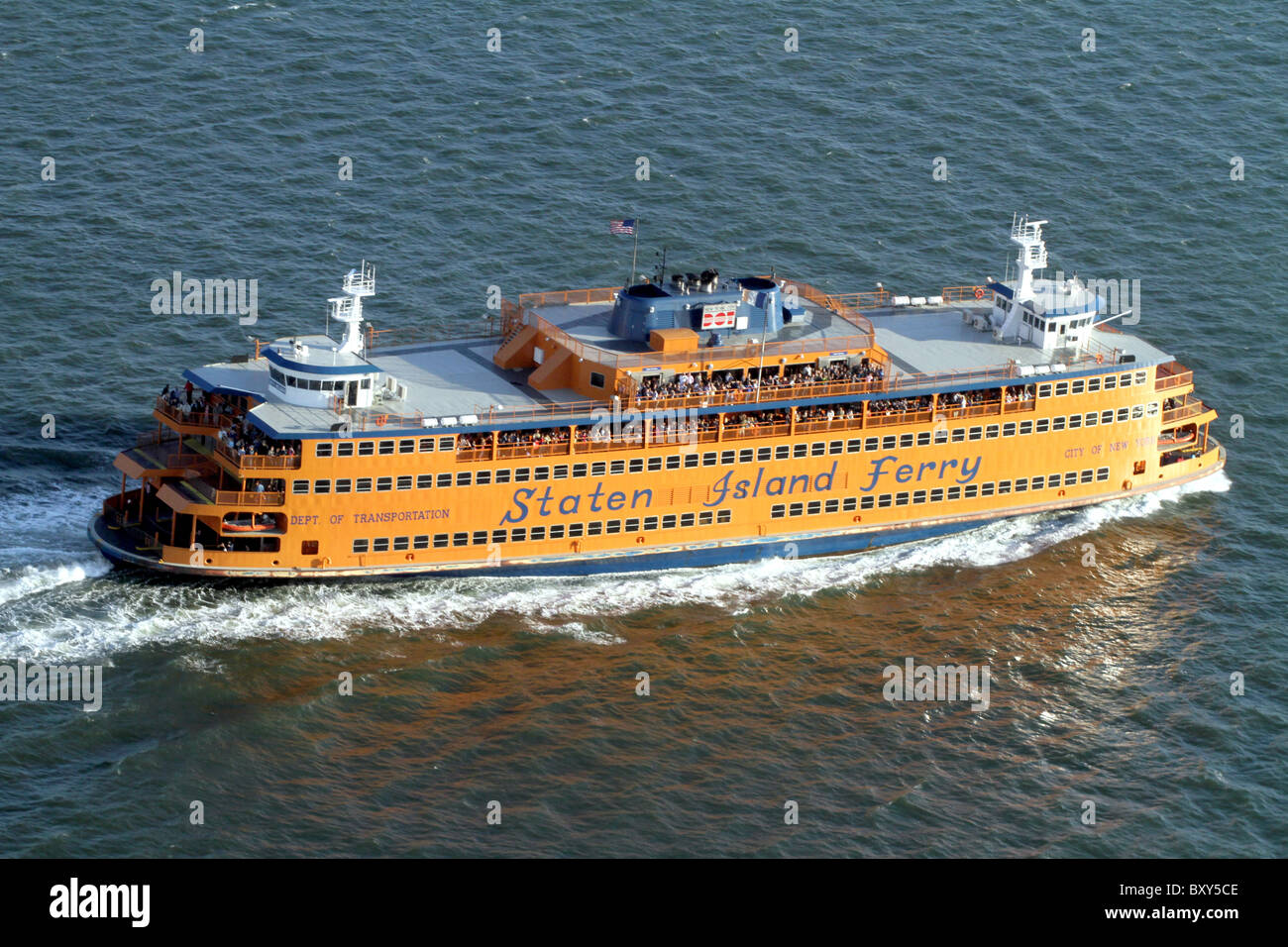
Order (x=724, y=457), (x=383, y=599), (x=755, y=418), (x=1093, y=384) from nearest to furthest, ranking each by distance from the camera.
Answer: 1. (x=383, y=599)
2. (x=724, y=457)
3. (x=755, y=418)
4. (x=1093, y=384)

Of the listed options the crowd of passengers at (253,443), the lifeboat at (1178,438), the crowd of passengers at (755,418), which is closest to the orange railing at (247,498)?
the crowd of passengers at (253,443)

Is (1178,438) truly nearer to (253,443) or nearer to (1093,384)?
(1093,384)

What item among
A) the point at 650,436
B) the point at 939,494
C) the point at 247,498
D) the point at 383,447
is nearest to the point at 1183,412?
the point at 939,494

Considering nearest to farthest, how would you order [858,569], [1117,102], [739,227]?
[858,569] < [739,227] < [1117,102]

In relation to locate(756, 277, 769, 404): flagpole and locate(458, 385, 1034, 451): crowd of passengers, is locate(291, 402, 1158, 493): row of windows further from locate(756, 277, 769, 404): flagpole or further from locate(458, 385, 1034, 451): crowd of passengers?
locate(756, 277, 769, 404): flagpole
